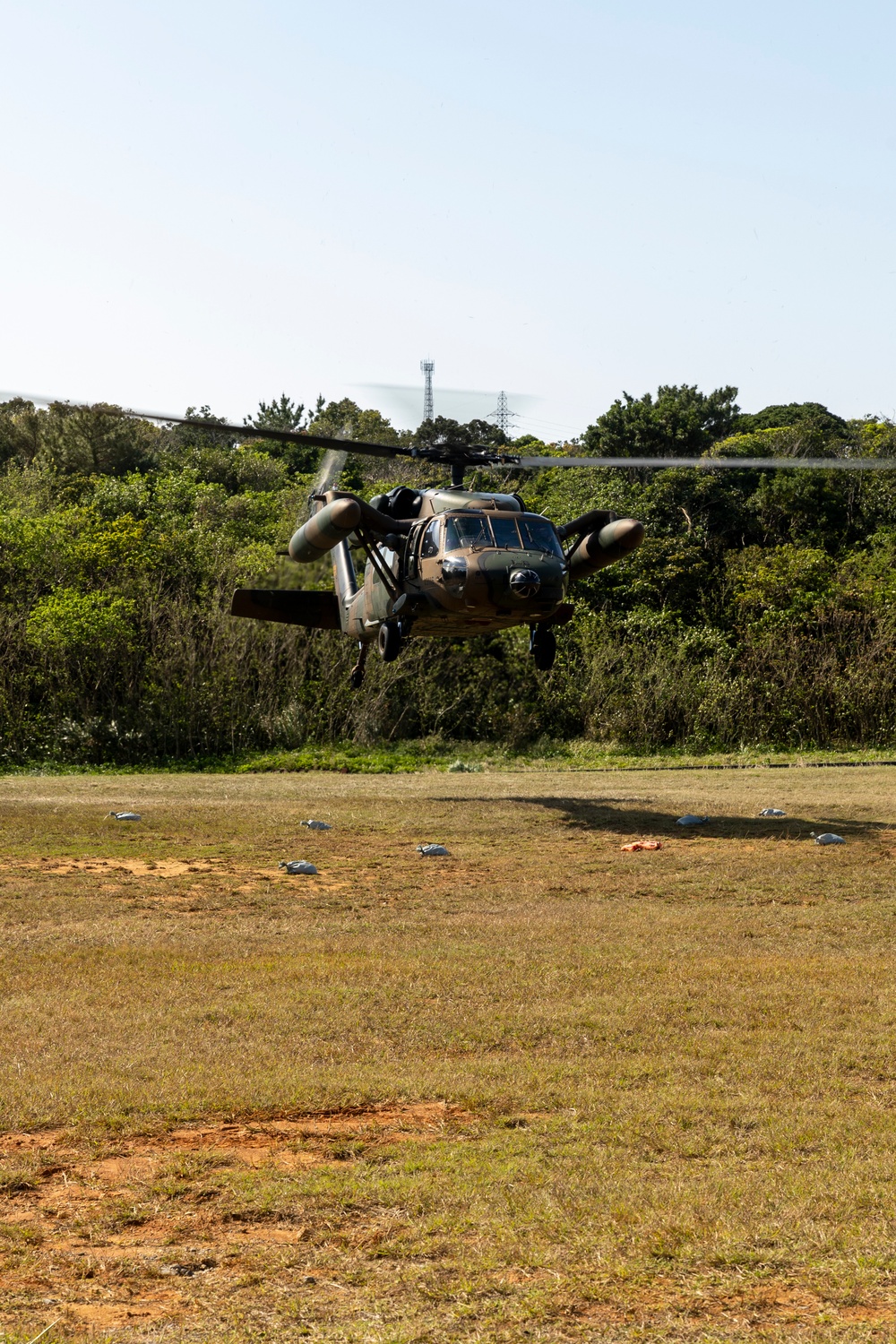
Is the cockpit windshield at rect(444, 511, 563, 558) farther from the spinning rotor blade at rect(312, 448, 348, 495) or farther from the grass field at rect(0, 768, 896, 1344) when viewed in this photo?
the spinning rotor blade at rect(312, 448, 348, 495)

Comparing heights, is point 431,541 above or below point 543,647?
above

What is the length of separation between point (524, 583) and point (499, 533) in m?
0.96

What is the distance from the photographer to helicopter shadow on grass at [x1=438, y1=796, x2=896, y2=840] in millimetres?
15922

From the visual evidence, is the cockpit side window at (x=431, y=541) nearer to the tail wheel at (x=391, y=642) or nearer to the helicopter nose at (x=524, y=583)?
the helicopter nose at (x=524, y=583)

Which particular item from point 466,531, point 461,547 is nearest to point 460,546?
point 461,547

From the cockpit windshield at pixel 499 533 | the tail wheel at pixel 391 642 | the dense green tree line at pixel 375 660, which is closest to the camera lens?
the cockpit windshield at pixel 499 533

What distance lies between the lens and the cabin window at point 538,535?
16656 mm

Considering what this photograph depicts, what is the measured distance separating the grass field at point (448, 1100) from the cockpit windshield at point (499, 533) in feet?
15.1

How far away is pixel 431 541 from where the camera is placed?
17.1 meters

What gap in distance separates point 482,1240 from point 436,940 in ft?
17.9

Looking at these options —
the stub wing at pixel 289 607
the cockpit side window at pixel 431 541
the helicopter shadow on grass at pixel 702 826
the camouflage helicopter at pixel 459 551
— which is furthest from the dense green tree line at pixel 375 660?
the helicopter shadow on grass at pixel 702 826

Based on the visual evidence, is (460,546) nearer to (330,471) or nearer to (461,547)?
(461,547)

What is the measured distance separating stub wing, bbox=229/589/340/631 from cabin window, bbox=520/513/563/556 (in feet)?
17.6

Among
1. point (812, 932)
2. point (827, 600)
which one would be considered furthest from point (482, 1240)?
point (827, 600)
